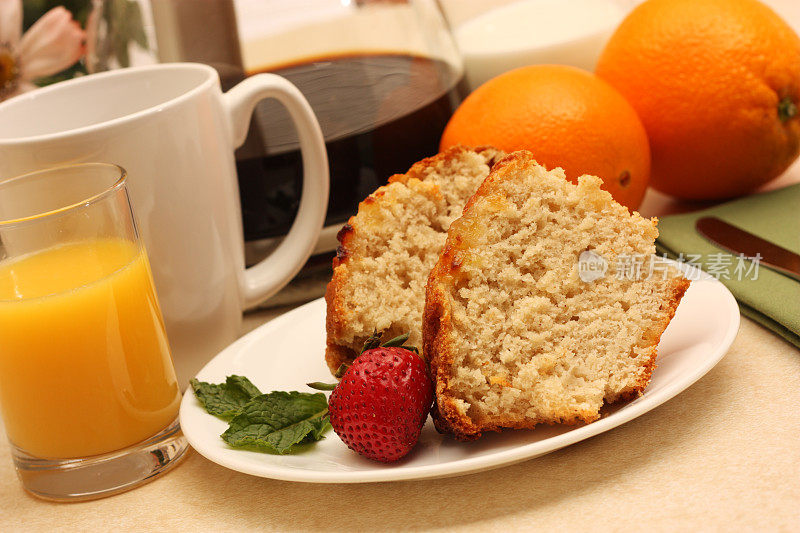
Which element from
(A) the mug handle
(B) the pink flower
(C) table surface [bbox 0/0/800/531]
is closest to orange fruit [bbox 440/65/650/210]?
(A) the mug handle

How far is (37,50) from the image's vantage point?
1287mm

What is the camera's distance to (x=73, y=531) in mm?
812

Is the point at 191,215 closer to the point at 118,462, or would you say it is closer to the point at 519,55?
the point at 118,462

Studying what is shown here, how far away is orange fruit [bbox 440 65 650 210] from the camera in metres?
1.07

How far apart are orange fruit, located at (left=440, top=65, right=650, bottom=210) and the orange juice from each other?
1.62ft

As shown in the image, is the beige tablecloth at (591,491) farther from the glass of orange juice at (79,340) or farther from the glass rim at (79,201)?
the glass rim at (79,201)

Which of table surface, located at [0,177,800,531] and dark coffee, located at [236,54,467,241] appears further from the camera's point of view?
dark coffee, located at [236,54,467,241]

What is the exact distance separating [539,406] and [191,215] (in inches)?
18.4

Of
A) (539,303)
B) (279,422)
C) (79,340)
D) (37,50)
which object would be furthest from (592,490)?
(37,50)

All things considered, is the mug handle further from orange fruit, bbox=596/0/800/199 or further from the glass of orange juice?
orange fruit, bbox=596/0/800/199

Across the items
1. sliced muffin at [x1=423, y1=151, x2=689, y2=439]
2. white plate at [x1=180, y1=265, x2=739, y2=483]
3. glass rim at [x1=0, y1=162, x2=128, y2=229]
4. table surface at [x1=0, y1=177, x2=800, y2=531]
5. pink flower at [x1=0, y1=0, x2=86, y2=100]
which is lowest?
table surface at [x1=0, y1=177, x2=800, y2=531]

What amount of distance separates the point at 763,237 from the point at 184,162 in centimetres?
76

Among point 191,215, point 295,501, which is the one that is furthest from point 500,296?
point 191,215

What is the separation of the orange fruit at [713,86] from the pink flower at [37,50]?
845 millimetres
